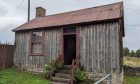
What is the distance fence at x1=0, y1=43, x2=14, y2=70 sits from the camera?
1705cm

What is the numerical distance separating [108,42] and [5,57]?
29.4 ft

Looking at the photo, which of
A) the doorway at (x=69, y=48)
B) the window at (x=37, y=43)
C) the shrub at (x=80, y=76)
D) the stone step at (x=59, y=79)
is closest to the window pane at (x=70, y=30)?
the doorway at (x=69, y=48)

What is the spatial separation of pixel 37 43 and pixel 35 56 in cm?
99

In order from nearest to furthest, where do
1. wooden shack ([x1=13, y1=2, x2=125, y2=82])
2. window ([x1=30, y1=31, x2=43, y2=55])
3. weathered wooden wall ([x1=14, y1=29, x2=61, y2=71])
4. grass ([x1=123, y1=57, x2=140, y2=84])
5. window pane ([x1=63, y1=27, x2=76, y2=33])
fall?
1. wooden shack ([x1=13, y1=2, x2=125, y2=82])
2. window pane ([x1=63, y1=27, x2=76, y2=33])
3. weathered wooden wall ([x1=14, y1=29, x2=61, y2=71])
4. grass ([x1=123, y1=57, x2=140, y2=84])
5. window ([x1=30, y1=31, x2=43, y2=55])

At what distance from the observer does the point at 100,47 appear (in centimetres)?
1274

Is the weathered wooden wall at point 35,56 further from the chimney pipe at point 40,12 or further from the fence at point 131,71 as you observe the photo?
the fence at point 131,71

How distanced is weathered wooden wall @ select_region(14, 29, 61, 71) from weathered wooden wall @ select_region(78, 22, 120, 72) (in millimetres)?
2061

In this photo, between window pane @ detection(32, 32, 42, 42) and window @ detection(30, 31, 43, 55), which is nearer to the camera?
window @ detection(30, 31, 43, 55)

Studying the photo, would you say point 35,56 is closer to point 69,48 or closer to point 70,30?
point 69,48

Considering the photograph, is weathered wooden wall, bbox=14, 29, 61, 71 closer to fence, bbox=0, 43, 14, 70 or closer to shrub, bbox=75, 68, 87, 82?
fence, bbox=0, 43, 14, 70

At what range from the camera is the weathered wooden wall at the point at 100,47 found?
12.1 meters

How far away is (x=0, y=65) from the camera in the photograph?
16828 millimetres

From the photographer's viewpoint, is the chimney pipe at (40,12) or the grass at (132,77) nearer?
the grass at (132,77)

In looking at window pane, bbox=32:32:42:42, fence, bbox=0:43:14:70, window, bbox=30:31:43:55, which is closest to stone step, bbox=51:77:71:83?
window, bbox=30:31:43:55
